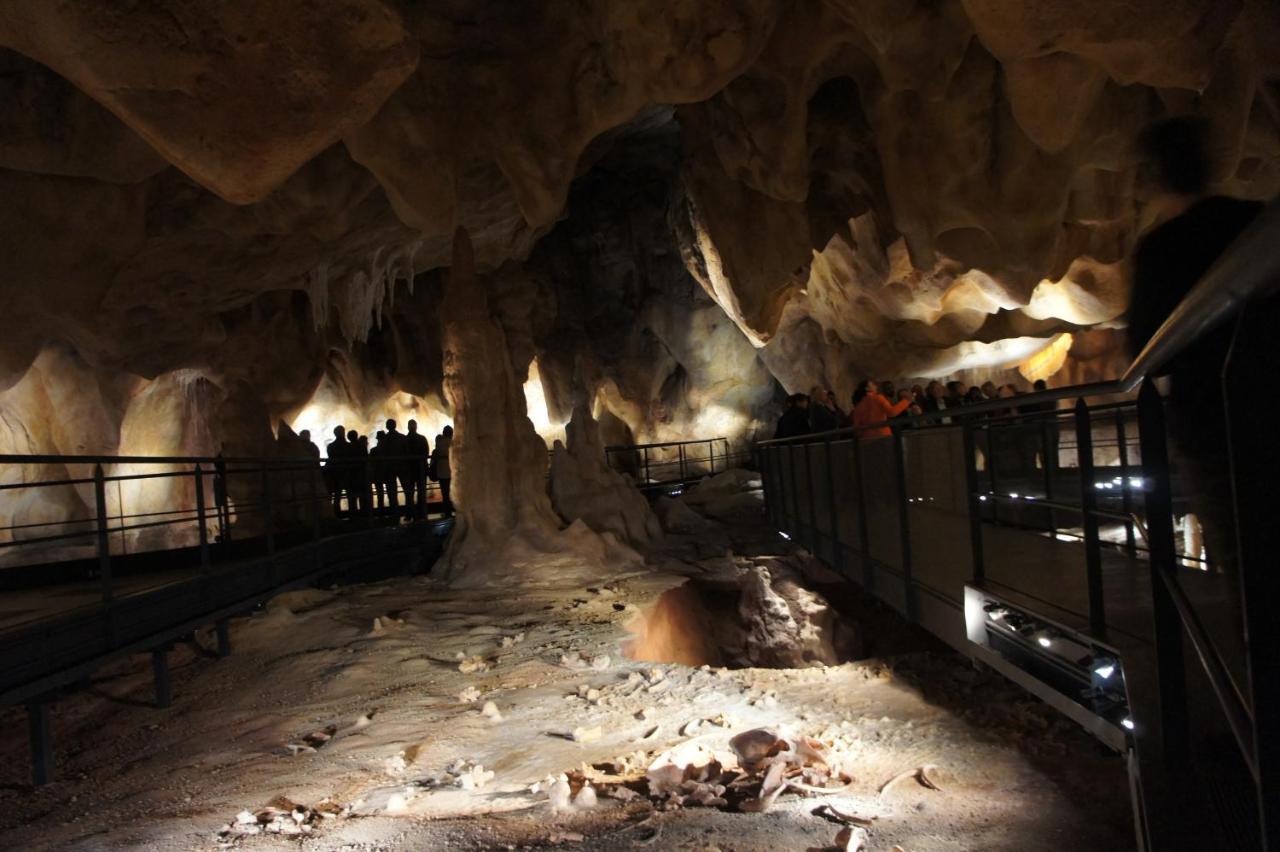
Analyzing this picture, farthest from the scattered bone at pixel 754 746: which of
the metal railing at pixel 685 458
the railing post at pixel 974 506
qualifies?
the metal railing at pixel 685 458

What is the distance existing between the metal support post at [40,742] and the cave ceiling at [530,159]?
3.92m

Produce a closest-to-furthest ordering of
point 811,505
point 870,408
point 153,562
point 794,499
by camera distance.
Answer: point 153,562 < point 811,505 < point 870,408 < point 794,499

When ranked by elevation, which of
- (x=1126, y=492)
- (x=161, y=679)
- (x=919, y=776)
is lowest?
(x=919, y=776)

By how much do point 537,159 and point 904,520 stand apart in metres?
7.42

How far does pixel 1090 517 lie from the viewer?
304 cm

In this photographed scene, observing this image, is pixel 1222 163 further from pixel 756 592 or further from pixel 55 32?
pixel 55 32

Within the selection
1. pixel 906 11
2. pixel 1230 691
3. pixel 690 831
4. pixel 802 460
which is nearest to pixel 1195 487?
pixel 1230 691

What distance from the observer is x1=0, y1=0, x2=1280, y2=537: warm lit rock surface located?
20.2ft

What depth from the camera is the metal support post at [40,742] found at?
4.16m

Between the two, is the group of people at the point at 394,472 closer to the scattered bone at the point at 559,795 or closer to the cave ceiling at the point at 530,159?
the cave ceiling at the point at 530,159

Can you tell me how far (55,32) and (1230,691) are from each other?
22.3ft

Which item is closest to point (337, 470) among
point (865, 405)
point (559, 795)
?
point (865, 405)

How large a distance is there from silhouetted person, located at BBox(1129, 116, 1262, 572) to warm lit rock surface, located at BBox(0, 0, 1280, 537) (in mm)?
426

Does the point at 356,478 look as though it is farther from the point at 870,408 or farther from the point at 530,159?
the point at 870,408
